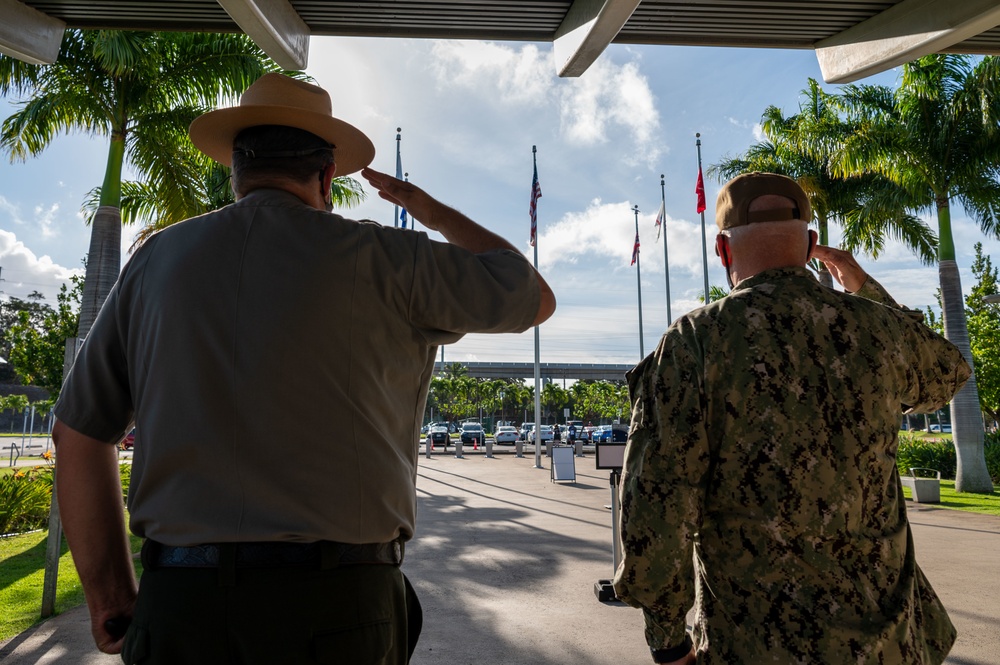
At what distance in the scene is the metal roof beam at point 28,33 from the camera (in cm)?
425

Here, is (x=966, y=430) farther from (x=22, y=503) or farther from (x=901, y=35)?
(x=22, y=503)

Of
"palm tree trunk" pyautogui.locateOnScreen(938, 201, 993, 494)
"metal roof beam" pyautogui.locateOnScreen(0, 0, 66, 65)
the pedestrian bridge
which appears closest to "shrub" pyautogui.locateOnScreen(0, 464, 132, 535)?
"metal roof beam" pyautogui.locateOnScreen(0, 0, 66, 65)

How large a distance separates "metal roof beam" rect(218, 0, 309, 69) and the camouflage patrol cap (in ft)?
10.7

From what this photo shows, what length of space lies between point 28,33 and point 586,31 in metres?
3.60

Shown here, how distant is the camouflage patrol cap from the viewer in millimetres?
2102

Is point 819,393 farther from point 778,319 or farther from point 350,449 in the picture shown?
point 350,449

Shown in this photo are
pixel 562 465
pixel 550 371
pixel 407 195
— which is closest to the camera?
pixel 407 195

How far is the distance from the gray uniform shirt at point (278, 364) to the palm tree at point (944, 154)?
18509mm

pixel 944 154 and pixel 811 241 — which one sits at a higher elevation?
pixel 944 154

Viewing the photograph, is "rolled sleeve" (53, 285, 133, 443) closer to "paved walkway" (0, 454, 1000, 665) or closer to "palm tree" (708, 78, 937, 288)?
"paved walkway" (0, 454, 1000, 665)

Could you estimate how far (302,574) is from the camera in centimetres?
142

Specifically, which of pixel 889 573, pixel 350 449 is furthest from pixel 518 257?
pixel 889 573

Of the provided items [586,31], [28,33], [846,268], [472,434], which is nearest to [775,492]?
[846,268]

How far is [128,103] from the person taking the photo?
10.7 m
